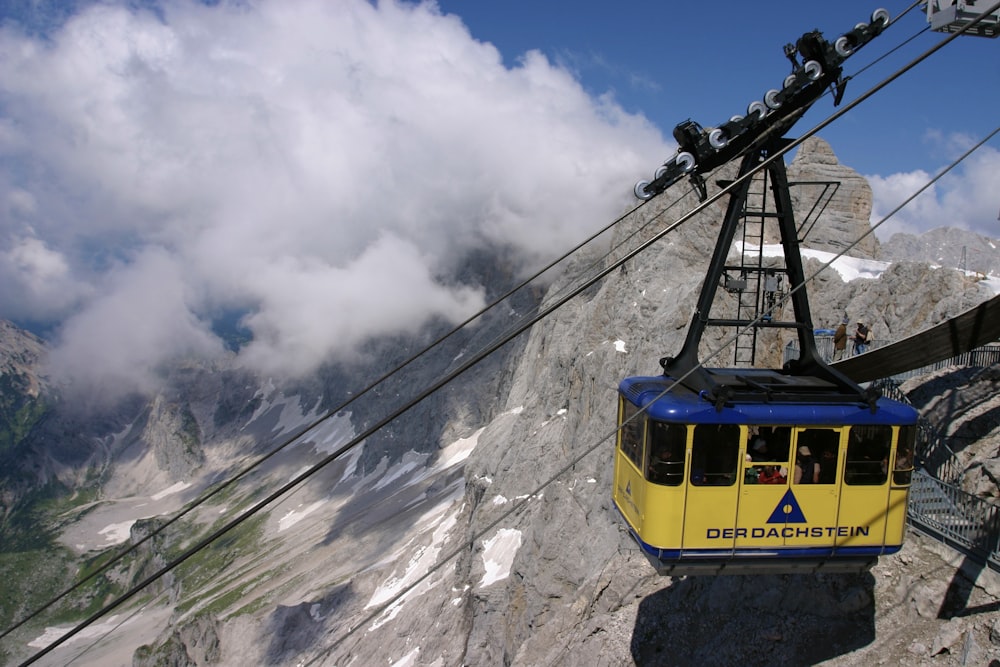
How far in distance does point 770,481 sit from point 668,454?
68.2 inches

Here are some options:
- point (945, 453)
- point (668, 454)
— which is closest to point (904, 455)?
point (668, 454)

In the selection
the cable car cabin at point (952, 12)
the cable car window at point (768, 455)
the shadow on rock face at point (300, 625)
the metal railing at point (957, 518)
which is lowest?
the shadow on rock face at point (300, 625)

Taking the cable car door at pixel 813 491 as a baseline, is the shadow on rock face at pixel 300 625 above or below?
below

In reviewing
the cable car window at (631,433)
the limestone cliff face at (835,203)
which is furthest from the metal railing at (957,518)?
the limestone cliff face at (835,203)

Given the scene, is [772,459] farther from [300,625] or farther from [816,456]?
[300,625]

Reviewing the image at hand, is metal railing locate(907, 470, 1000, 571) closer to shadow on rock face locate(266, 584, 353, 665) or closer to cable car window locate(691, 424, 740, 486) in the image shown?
cable car window locate(691, 424, 740, 486)

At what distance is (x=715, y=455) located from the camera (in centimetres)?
1015

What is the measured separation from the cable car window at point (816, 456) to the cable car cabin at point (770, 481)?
0.02m

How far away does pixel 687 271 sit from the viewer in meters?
50.7

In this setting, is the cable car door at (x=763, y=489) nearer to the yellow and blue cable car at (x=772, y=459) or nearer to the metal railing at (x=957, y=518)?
the yellow and blue cable car at (x=772, y=459)

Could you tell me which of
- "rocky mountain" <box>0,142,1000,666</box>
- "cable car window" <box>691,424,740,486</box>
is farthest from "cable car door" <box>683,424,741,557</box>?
"rocky mountain" <box>0,142,1000,666</box>

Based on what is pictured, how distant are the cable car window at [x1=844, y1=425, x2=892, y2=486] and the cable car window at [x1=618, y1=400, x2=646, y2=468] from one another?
126 inches

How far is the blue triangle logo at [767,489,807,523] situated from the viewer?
33.9 ft

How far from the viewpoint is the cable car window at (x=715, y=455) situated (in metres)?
10.0
